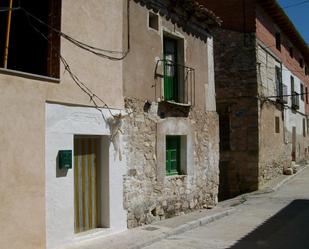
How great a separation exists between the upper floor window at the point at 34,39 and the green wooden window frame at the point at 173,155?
13.7ft

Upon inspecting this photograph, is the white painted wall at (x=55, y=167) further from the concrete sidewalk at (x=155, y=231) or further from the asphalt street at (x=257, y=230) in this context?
the asphalt street at (x=257, y=230)

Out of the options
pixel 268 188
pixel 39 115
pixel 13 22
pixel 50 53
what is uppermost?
pixel 13 22

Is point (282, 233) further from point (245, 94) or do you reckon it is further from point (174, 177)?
point (245, 94)

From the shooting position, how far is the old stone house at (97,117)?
6.50 meters

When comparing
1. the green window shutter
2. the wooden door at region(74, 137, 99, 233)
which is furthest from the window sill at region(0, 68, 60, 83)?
the green window shutter

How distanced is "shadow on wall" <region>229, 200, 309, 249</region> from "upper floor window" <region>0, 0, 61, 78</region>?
173 inches

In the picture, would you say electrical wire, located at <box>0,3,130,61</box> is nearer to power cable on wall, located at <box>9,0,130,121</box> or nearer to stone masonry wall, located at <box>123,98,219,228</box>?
power cable on wall, located at <box>9,0,130,121</box>

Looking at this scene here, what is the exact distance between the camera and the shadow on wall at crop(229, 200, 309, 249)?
7.98m

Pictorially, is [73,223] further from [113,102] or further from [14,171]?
[113,102]

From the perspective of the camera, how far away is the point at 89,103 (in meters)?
→ 7.85

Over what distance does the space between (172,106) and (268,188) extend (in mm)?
7778

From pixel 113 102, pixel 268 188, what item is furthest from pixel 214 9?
pixel 113 102

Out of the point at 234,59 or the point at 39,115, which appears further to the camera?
the point at 234,59

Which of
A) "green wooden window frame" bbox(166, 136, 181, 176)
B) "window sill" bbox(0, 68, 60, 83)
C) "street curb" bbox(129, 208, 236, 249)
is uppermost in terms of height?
"window sill" bbox(0, 68, 60, 83)
